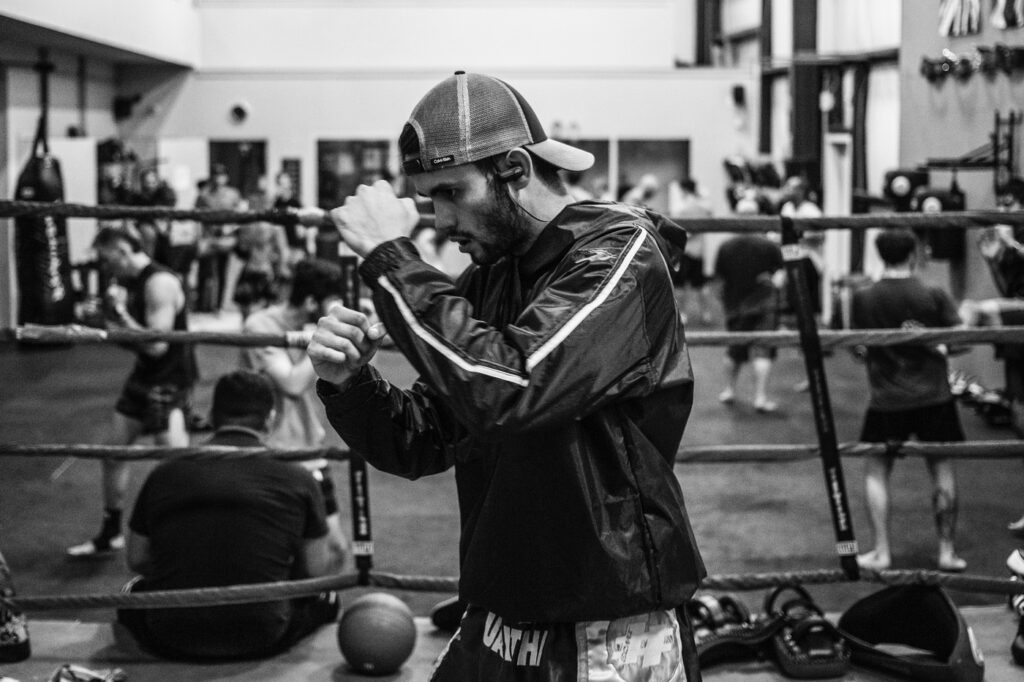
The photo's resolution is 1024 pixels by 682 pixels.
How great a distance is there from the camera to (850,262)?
14555 millimetres

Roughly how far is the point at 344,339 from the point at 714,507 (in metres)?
4.97

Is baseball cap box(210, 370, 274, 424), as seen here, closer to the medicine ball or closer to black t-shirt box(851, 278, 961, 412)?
the medicine ball

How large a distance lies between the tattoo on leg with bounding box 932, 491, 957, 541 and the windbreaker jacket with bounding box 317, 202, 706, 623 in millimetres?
3604

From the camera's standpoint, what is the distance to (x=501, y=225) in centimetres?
200

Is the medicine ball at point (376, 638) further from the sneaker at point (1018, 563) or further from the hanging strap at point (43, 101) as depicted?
the hanging strap at point (43, 101)

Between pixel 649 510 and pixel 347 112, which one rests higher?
pixel 347 112

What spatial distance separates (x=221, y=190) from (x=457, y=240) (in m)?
13.3

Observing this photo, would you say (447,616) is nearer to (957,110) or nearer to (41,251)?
(957,110)

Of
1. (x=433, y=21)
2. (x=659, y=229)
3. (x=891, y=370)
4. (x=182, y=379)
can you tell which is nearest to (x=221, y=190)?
(x=433, y=21)

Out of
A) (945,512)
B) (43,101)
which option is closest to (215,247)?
(43,101)

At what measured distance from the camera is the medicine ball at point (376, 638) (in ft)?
11.8

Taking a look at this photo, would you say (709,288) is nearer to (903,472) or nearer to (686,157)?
(686,157)

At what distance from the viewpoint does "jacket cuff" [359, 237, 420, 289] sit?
186cm

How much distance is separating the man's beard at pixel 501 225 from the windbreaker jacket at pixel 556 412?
0.05 m
